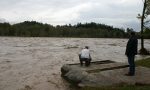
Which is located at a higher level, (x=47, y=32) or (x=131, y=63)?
(x=131, y=63)

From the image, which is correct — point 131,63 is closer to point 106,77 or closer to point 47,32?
point 106,77

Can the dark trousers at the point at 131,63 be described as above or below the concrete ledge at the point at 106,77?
above

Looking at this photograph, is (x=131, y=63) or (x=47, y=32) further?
(x=47, y=32)

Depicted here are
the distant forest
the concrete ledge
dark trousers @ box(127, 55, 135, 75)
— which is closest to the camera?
the concrete ledge

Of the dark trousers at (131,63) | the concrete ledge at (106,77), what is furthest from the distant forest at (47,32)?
the dark trousers at (131,63)

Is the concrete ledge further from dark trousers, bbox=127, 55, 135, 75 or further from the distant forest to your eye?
the distant forest

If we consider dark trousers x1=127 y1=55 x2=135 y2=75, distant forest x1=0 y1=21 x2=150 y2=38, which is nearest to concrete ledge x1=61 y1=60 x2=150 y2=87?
dark trousers x1=127 y1=55 x2=135 y2=75

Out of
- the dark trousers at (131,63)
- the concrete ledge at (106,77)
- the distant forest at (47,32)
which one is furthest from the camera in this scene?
the distant forest at (47,32)

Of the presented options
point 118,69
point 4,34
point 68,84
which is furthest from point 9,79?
point 4,34

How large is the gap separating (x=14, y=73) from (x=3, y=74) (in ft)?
3.78

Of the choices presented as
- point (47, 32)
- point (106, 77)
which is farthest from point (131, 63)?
point (47, 32)

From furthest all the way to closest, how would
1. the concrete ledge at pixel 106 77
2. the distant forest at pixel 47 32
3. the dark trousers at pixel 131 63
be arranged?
the distant forest at pixel 47 32 < the dark trousers at pixel 131 63 < the concrete ledge at pixel 106 77

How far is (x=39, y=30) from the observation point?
578 ft

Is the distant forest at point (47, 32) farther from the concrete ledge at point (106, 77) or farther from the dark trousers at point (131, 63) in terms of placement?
the dark trousers at point (131, 63)
